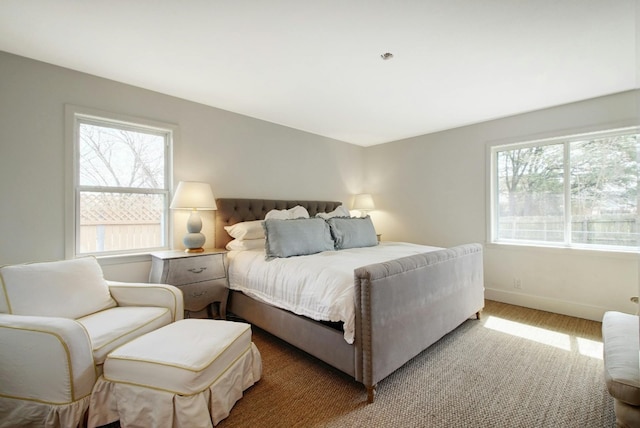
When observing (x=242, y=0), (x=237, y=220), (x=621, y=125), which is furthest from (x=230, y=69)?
(x=621, y=125)

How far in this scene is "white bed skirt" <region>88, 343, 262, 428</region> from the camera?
4.39ft

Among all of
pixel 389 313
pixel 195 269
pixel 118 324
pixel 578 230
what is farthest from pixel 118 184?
pixel 578 230

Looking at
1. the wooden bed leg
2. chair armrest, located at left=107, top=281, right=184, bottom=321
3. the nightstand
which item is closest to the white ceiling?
the nightstand

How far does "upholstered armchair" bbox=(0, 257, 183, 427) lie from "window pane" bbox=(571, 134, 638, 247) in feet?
13.6

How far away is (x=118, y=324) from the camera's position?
5.54 ft

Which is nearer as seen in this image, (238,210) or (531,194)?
(238,210)

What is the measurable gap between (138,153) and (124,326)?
1791 mm

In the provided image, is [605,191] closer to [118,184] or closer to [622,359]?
[622,359]

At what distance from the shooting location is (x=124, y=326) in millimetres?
1681

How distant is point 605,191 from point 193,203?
4.17m

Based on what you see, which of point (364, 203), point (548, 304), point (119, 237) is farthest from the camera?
point (364, 203)

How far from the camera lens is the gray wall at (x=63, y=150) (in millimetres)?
2107

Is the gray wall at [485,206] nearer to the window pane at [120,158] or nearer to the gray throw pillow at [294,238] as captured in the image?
the gray throw pillow at [294,238]

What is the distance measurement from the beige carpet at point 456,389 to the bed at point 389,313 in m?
0.14
